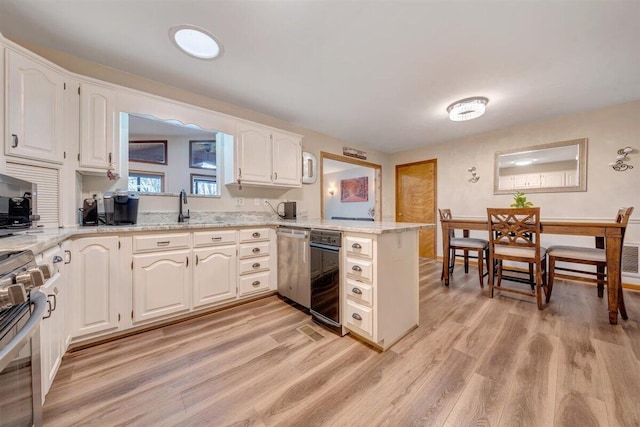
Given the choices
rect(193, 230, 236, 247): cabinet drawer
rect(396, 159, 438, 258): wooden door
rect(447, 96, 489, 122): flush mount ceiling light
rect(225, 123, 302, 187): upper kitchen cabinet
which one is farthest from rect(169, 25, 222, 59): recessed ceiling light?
rect(396, 159, 438, 258): wooden door

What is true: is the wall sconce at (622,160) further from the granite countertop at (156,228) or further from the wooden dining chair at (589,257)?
the granite countertop at (156,228)

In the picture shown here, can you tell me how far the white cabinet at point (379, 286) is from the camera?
5.32 ft

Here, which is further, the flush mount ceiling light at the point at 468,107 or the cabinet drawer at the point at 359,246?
the flush mount ceiling light at the point at 468,107

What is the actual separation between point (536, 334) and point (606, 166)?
2.72 m

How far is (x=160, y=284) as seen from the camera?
1.91m

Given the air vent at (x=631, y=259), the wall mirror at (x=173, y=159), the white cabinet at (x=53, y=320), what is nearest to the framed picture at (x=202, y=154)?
the wall mirror at (x=173, y=159)

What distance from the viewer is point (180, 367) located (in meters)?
1.47

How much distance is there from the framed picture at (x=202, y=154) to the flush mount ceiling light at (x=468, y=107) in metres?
2.84

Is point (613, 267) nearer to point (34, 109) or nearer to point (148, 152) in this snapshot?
point (148, 152)

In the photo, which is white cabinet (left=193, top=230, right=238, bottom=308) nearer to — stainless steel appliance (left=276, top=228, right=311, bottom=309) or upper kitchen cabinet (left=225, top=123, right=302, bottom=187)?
stainless steel appliance (left=276, top=228, right=311, bottom=309)

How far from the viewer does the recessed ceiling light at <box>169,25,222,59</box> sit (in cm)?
170

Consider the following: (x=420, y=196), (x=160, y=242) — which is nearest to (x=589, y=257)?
(x=420, y=196)

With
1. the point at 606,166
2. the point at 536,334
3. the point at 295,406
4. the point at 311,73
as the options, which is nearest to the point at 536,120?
the point at 606,166

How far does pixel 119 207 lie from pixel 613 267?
4204 millimetres
